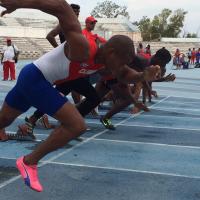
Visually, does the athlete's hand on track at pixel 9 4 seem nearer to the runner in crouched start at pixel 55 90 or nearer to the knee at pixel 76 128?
the runner in crouched start at pixel 55 90

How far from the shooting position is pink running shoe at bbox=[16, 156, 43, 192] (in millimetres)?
3635

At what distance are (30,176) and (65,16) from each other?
1.28 meters

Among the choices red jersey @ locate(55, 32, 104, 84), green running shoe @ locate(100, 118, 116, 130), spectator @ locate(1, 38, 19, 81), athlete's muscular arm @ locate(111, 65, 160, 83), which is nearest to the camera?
red jersey @ locate(55, 32, 104, 84)

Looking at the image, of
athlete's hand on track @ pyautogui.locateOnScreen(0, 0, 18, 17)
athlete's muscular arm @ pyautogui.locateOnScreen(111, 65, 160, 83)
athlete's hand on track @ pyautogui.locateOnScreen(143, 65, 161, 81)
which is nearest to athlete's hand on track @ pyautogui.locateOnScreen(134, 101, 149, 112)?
athlete's muscular arm @ pyautogui.locateOnScreen(111, 65, 160, 83)

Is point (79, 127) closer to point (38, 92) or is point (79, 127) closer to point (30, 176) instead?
point (38, 92)

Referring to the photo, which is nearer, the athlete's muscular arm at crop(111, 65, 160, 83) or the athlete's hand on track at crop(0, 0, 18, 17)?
the athlete's hand on track at crop(0, 0, 18, 17)

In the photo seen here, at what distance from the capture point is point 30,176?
3.71 m

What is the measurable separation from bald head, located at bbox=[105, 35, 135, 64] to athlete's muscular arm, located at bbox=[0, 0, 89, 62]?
40 cm

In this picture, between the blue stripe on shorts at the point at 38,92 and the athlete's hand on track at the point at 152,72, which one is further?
the athlete's hand on track at the point at 152,72

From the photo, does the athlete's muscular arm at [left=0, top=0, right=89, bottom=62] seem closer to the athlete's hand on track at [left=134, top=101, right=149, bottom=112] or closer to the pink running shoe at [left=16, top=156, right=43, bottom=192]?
the pink running shoe at [left=16, top=156, right=43, bottom=192]

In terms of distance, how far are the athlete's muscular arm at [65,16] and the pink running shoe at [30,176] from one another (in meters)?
1.00

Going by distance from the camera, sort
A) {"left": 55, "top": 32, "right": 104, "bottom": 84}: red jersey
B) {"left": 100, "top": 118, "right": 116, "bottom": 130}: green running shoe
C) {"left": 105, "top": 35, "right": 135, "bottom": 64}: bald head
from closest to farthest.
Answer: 1. {"left": 105, "top": 35, "right": 135, "bottom": 64}: bald head
2. {"left": 55, "top": 32, "right": 104, "bottom": 84}: red jersey
3. {"left": 100, "top": 118, "right": 116, "bottom": 130}: green running shoe

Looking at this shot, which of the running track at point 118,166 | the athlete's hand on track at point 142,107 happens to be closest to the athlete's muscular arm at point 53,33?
the running track at point 118,166

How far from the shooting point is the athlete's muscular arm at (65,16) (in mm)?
3254
